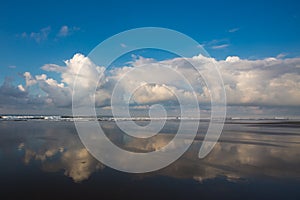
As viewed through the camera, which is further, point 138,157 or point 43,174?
point 138,157

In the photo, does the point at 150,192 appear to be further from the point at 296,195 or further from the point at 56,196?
the point at 296,195

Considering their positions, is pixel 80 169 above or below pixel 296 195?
above

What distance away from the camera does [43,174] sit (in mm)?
8703

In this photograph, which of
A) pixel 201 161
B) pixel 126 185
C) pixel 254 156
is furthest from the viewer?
pixel 254 156

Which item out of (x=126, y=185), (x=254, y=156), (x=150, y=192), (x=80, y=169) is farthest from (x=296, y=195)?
(x=80, y=169)

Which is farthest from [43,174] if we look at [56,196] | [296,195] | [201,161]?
[296,195]

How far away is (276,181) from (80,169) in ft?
26.1

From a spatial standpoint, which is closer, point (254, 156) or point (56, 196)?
point (56, 196)

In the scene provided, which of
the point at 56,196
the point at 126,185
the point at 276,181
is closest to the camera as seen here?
the point at 56,196

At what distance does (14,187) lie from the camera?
7.19 m

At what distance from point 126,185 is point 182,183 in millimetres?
2047

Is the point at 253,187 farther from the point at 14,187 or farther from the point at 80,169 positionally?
the point at 14,187

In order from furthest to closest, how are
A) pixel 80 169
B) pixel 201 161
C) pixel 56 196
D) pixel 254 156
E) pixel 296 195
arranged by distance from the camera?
pixel 254 156 < pixel 201 161 < pixel 80 169 < pixel 296 195 < pixel 56 196

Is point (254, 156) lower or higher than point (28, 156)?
lower
